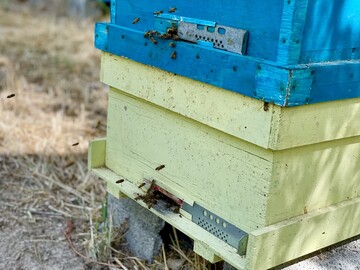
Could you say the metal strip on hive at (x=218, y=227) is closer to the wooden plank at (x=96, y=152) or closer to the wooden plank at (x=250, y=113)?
the wooden plank at (x=250, y=113)

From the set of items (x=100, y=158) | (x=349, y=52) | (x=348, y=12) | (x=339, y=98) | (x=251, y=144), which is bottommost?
(x=100, y=158)

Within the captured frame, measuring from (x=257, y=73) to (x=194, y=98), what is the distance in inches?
13.6

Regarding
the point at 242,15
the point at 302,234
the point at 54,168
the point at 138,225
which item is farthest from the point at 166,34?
the point at 54,168

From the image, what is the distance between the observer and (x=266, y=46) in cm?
185

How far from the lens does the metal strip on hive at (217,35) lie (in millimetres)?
1919

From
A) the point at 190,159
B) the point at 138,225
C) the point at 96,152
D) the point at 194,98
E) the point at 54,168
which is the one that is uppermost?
the point at 194,98

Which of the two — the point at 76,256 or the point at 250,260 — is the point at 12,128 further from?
the point at 250,260

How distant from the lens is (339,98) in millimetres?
1916

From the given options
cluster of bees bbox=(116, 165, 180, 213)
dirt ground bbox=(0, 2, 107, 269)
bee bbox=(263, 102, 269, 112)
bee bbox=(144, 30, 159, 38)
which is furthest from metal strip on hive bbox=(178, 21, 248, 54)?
dirt ground bbox=(0, 2, 107, 269)

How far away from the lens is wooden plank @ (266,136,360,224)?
1912mm

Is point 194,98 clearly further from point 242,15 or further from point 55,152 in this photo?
point 55,152

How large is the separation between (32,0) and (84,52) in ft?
9.71

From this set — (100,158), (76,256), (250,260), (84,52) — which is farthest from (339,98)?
(84,52)

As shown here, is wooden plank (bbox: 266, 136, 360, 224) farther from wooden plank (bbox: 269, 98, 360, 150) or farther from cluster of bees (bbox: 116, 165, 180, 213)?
cluster of bees (bbox: 116, 165, 180, 213)
